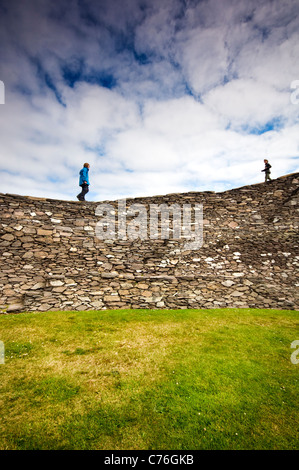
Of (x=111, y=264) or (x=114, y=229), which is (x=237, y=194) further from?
(x=111, y=264)

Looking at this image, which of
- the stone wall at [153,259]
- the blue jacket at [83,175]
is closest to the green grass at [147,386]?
the stone wall at [153,259]

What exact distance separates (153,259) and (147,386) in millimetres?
8679

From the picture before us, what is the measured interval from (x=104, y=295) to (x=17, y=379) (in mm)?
5693

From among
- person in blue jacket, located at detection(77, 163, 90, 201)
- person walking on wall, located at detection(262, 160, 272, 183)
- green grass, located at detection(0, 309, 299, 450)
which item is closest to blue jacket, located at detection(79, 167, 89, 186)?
person in blue jacket, located at detection(77, 163, 90, 201)

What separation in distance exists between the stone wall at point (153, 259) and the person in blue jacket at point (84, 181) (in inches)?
61.7

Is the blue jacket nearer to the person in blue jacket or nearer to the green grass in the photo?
the person in blue jacket

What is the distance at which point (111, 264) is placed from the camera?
39.4ft

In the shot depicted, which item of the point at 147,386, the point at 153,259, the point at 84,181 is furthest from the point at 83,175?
the point at 147,386

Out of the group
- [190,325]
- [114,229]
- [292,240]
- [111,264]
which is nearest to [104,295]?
[111,264]

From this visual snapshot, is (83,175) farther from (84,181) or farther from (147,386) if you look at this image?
(147,386)

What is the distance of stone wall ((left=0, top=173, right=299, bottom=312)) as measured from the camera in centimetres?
972

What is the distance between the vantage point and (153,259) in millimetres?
12703

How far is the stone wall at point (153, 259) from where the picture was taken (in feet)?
31.9

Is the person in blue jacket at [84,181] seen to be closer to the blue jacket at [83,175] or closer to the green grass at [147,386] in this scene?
the blue jacket at [83,175]
